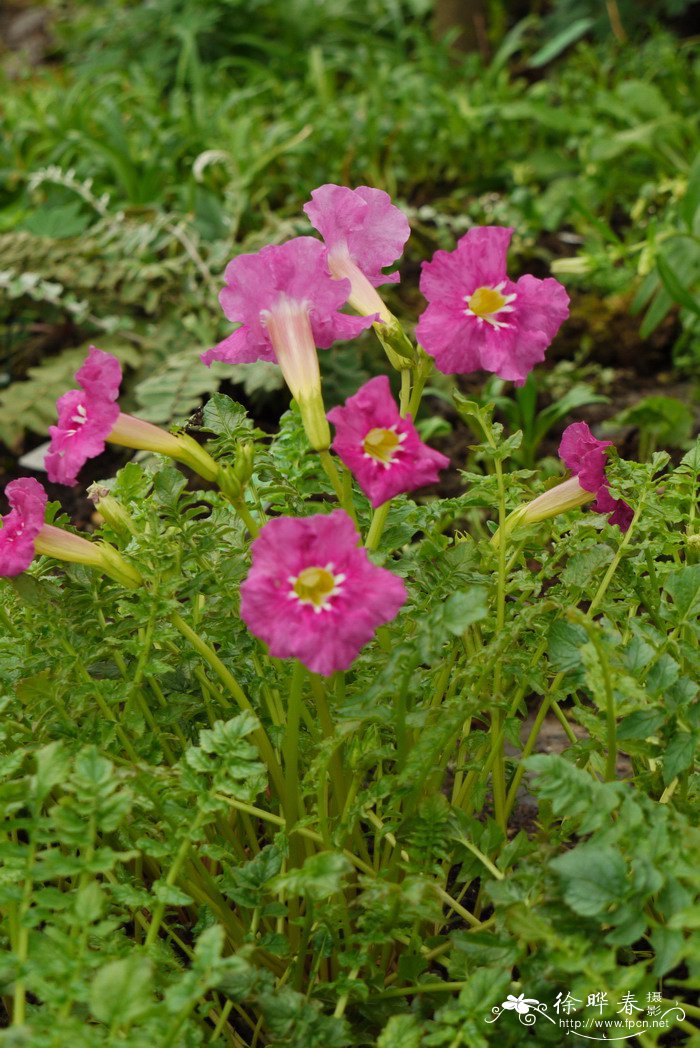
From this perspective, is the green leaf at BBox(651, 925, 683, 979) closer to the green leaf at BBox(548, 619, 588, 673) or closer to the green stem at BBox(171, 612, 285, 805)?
the green leaf at BBox(548, 619, 588, 673)

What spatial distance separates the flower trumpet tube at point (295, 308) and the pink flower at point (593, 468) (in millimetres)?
293

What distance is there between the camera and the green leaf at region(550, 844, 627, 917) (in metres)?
0.92

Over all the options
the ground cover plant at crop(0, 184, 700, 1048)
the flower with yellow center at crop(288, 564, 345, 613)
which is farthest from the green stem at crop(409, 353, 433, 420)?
the flower with yellow center at crop(288, 564, 345, 613)

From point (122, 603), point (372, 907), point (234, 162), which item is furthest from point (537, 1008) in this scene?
point (234, 162)

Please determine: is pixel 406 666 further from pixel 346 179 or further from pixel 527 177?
pixel 527 177

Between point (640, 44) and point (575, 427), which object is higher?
point (575, 427)

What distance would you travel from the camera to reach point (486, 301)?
111cm

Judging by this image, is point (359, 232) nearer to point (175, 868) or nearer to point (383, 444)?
point (383, 444)

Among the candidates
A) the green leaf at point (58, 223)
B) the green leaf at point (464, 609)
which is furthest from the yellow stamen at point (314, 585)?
the green leaf at point (58, 223)

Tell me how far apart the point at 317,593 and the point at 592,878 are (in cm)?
34

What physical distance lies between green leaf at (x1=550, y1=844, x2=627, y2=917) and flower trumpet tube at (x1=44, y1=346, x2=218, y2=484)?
477mm

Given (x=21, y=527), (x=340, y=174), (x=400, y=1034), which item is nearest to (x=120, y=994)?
(x=400, y=1034)

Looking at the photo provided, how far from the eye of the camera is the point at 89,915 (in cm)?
89

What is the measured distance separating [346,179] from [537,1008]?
9.19 ft
